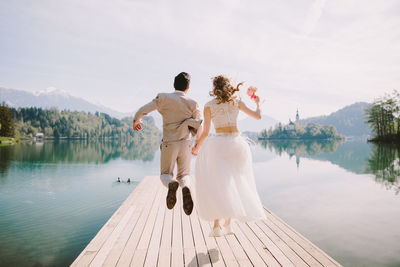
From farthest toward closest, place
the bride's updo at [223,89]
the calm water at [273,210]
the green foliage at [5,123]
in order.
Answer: the green foliage at [5,123], the calm water at [273,210], the bride's updo at [223,89]

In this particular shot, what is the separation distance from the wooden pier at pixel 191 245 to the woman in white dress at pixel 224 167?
0.39 m

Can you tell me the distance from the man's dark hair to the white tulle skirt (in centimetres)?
93

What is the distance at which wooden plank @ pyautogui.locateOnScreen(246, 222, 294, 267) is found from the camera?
349 centimetres

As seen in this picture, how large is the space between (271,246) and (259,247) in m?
0.19

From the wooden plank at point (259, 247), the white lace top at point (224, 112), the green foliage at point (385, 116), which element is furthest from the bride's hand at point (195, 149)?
the green foliage at point (385, 116)

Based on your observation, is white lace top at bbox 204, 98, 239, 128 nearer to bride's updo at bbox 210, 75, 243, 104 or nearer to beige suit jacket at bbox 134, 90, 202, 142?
bride's updo at bbox 210, 75, 243, 104

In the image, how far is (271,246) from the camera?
13.2 ft

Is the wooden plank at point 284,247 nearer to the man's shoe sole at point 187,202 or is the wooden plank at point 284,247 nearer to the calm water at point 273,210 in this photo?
the man's shoe sole at point 187,202

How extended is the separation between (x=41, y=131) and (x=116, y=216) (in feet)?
385

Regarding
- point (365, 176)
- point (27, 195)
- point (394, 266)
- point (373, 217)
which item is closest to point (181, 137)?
point (394, 266)

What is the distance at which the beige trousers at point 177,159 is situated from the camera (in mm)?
4125

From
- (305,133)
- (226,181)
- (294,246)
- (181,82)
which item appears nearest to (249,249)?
(294,246)

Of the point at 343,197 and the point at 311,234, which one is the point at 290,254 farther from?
the point at 343,197

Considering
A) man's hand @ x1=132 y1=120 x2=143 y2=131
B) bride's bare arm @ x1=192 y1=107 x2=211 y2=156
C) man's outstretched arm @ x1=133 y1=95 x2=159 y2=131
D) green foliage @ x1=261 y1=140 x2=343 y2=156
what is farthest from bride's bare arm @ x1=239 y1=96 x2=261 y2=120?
green foliage @ x1=261 y1=140 x2=343 y2=156
